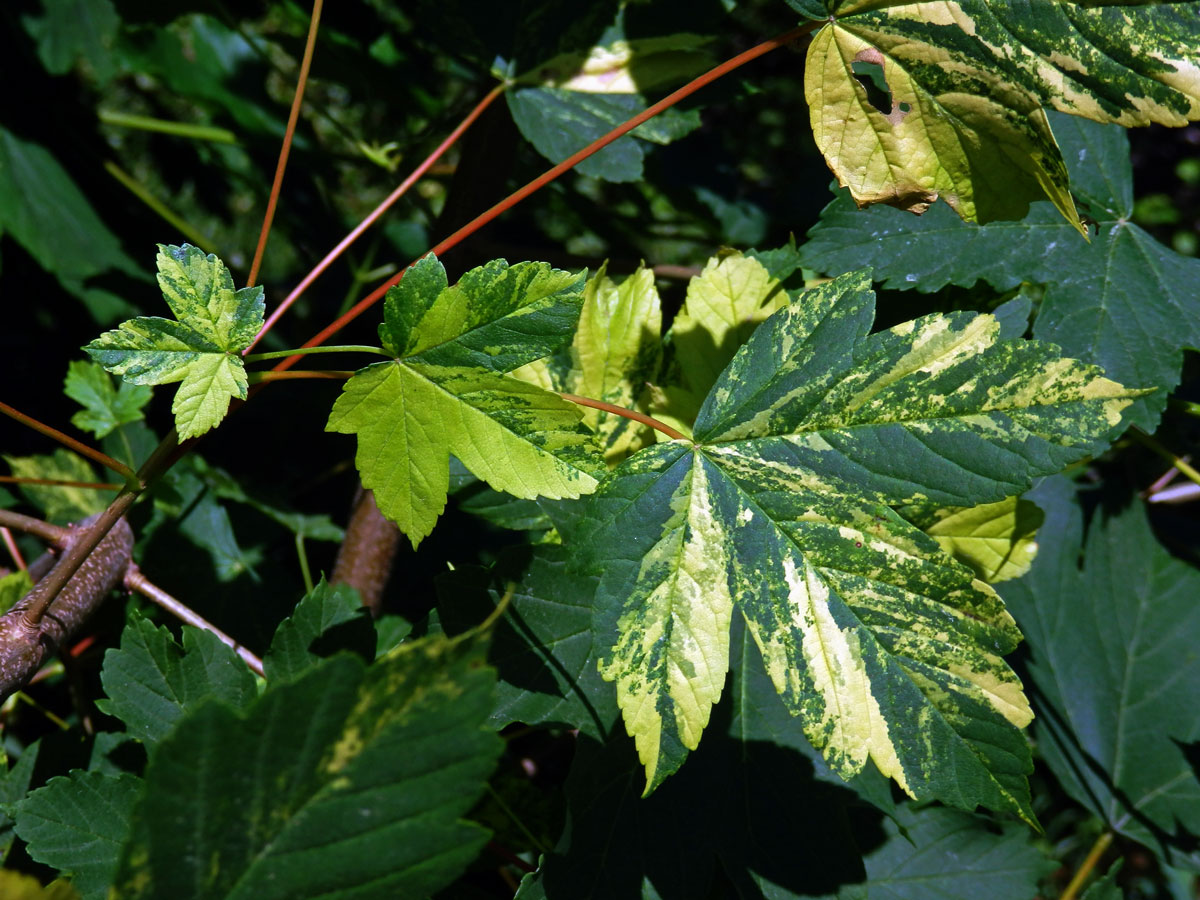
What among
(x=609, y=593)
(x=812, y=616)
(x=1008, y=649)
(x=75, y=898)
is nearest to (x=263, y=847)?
(x=75, y=898)

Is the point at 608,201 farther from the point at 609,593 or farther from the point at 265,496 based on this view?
the point at 609,593

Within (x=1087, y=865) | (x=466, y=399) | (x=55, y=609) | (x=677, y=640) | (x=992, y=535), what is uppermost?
(x=466, y=399)

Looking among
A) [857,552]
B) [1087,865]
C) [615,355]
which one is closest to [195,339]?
[615,355]

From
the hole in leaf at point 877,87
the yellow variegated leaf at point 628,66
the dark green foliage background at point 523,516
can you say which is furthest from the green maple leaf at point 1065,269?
the yellow variegated leaf at point 628,66

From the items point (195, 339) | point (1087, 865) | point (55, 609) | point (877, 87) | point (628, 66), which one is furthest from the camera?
point (1087, 865)

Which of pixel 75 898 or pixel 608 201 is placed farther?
pixel 608 201

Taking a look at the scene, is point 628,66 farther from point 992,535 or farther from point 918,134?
point 992,535
